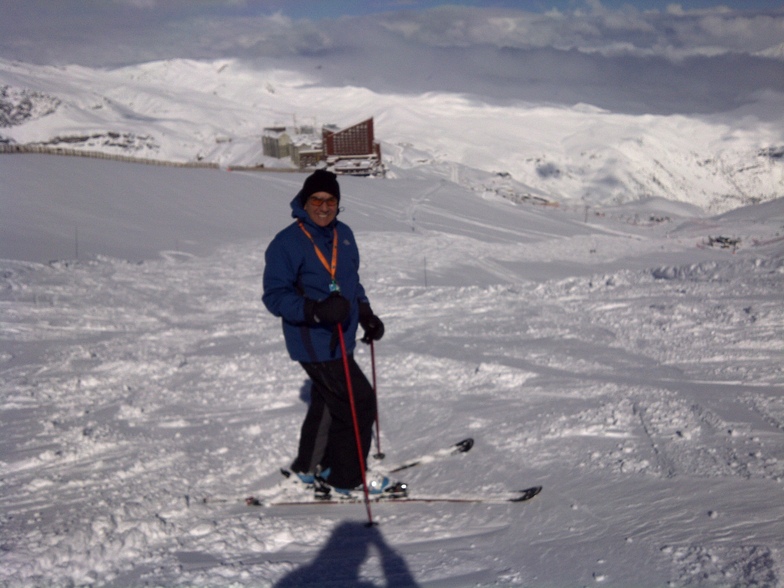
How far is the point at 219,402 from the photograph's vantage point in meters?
4.93

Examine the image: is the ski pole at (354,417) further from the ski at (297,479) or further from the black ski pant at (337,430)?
the ski at (297,479)

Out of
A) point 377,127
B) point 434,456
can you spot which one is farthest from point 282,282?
point 377,127

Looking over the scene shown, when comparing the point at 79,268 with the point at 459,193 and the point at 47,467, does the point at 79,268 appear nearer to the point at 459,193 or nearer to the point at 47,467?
the point at 47,467

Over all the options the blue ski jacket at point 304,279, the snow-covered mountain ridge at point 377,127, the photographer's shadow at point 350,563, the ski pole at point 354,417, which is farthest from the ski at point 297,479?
the snow-covered mountain ridge at point 377,127

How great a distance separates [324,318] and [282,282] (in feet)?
1.05

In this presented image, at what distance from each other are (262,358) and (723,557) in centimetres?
415

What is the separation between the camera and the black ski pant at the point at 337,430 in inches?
140

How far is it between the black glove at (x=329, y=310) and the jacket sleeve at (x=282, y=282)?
57mm

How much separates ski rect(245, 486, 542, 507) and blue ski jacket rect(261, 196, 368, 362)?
793 millimetres

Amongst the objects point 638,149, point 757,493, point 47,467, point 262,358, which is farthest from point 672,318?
point 638,149

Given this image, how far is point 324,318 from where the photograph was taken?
3164 millimetres

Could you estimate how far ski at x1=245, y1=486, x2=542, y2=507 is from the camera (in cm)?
343

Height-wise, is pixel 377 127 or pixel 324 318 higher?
pixel 377 127

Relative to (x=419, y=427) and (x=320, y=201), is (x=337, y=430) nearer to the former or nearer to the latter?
(x=419, y=427)
